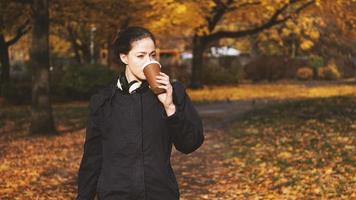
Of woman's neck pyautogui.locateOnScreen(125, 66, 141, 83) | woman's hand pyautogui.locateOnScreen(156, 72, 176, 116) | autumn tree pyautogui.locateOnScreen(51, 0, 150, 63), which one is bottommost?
woman's hand pyautogui.locateOnScreen(156, 72, 176, 116)

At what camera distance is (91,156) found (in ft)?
10.8

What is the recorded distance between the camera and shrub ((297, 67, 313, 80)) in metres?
46.7

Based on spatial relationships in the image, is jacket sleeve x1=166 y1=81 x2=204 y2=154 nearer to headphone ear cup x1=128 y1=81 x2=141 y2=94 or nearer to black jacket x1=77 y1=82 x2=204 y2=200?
black jacket x1=77 y1=82 x2=204 y2=200

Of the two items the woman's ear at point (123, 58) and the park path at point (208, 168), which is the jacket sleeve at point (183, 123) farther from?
the park path at point (208, 168)

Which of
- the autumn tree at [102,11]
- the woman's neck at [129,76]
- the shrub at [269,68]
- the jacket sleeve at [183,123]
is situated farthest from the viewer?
the shrub at [269,68]

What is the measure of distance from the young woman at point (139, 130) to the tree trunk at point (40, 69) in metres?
12.0

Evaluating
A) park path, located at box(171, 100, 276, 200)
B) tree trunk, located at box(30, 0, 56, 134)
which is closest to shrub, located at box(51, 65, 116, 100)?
park path, located at box(171, 100, 276, 200)

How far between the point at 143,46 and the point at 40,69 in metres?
12.2

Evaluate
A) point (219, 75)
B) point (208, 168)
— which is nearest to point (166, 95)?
point (208, 168)

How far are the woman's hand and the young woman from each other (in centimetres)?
5

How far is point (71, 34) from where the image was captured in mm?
36156

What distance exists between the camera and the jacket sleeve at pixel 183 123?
296 centimetres

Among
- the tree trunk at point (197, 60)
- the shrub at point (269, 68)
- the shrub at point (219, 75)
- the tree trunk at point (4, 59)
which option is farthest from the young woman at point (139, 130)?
the shrub at point (269, 68)

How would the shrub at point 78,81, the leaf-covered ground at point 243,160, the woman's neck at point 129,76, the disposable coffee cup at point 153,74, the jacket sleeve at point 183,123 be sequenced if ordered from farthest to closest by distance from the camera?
the shrub at point 78,81
the leaf-covered ground at point 243,160
the woman's neck at point 129,76
the jacket sleeve at point 183,123
the disposable coffee cup at point 153,74
